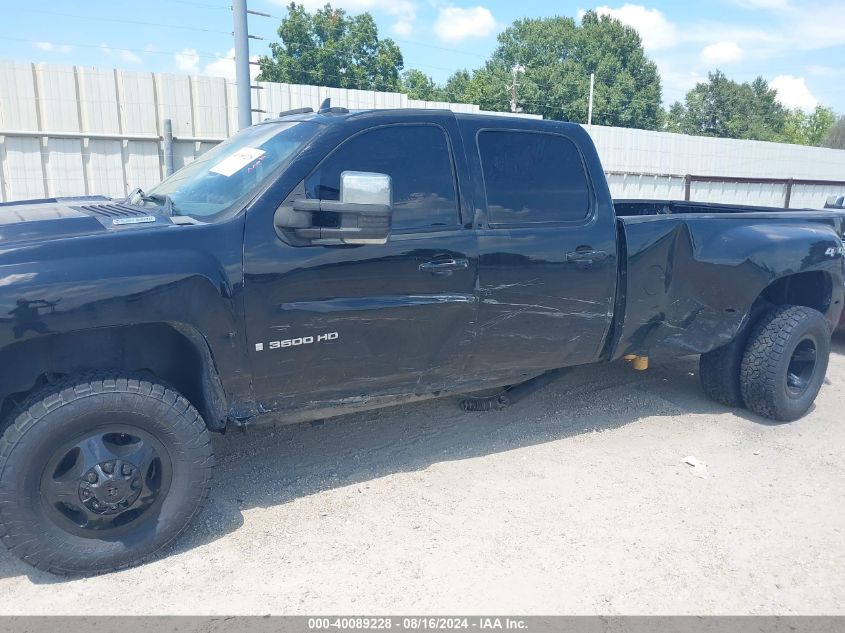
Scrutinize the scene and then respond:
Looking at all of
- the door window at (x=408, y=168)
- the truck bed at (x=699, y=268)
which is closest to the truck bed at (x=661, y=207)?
the truck bed at (x=699, y=268)

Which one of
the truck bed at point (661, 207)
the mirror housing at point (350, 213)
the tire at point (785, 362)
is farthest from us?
the truck bed at point (661, 207)

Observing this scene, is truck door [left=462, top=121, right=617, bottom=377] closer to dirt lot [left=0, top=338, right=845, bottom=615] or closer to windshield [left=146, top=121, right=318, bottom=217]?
dirt lot [left=0, top=338, right=845, bottom=615]

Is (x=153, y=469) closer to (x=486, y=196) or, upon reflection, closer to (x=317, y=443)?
(x=317, y=443)

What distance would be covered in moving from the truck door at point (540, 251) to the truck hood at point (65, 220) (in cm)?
169

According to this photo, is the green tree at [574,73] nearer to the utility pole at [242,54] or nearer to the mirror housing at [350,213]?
the utility pole at [242,54]

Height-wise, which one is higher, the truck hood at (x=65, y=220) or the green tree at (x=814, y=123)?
the green tree at (x=814, y=123)

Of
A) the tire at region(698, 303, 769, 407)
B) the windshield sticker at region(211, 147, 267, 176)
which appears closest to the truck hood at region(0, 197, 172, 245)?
the windshield sticker at region(211, 147, 267, 176)

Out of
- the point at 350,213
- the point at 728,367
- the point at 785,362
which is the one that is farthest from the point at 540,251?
the point at 785,362

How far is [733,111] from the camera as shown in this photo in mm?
65500

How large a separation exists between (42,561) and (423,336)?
194 centimetres

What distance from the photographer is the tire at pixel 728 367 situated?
16.1 feet

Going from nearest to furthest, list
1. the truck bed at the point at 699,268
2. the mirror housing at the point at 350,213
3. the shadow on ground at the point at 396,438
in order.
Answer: the mirror housing at the point at 350,213 < the shadow on ground at the point at 396,438 < the truck bed at the point at 699,268

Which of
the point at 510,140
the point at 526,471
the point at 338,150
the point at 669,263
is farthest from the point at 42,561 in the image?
the point at 669,263

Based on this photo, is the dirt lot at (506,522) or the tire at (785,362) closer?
the dirt lot at (506,522)
